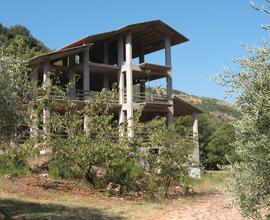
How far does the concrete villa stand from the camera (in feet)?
112

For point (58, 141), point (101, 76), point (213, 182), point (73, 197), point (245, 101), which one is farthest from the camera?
point (101, 76)

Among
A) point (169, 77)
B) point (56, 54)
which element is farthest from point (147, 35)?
point (56, 54)

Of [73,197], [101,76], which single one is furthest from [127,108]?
[73,197]

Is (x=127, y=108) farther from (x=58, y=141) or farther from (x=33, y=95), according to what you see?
(x=33, y=95)

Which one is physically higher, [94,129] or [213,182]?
[94,129]

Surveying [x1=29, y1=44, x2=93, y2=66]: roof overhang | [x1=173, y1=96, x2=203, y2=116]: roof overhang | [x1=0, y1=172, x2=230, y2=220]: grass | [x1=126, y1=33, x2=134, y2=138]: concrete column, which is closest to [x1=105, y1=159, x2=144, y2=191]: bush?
[x1=0, y1=172, x2=230, y2=220]: grass

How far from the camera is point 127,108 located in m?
35.4

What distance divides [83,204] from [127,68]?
19120 millimetres

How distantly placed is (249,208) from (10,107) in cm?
666

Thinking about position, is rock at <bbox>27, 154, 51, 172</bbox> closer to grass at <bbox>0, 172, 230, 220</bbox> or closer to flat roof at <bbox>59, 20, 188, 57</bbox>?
grass at <bbox>0, 172, 230, 220</bbox>

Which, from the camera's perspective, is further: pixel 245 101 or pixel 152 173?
pixel 152 173

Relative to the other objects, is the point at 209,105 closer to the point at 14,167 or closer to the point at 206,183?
the point at 206,183

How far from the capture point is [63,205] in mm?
17141

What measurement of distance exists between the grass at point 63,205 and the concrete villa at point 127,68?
1337 centimetres
